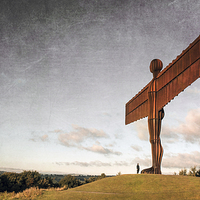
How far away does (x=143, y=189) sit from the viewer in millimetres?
17078

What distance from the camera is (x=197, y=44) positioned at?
54.7 feet

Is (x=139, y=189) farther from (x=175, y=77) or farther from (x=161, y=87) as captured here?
(x=175, y=77)

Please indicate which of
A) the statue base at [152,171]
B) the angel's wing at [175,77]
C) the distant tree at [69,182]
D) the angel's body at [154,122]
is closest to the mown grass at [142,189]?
the statue base at [152,171]

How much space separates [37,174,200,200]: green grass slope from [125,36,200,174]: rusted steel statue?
221 centimetres

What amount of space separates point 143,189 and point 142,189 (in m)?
0.07

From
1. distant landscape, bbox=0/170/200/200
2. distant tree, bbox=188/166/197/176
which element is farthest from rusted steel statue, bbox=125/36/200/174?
distant tree, bbox=188/166/197/176

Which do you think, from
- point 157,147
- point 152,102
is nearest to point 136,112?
point 152,102

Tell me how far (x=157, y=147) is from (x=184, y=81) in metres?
6.12

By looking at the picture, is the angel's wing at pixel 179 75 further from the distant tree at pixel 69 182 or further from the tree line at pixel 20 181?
the distant tree at pixel 69 182

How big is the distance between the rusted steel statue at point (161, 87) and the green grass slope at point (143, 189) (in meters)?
2.21

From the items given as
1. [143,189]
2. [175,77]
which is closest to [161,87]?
[175,77]

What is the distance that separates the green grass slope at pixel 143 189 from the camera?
15376mm

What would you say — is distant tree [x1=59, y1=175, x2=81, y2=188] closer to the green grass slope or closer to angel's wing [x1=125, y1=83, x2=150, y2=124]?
angel's wing [x1=125, y1=83, x2=150, y2=124]

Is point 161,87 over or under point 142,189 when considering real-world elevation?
over
